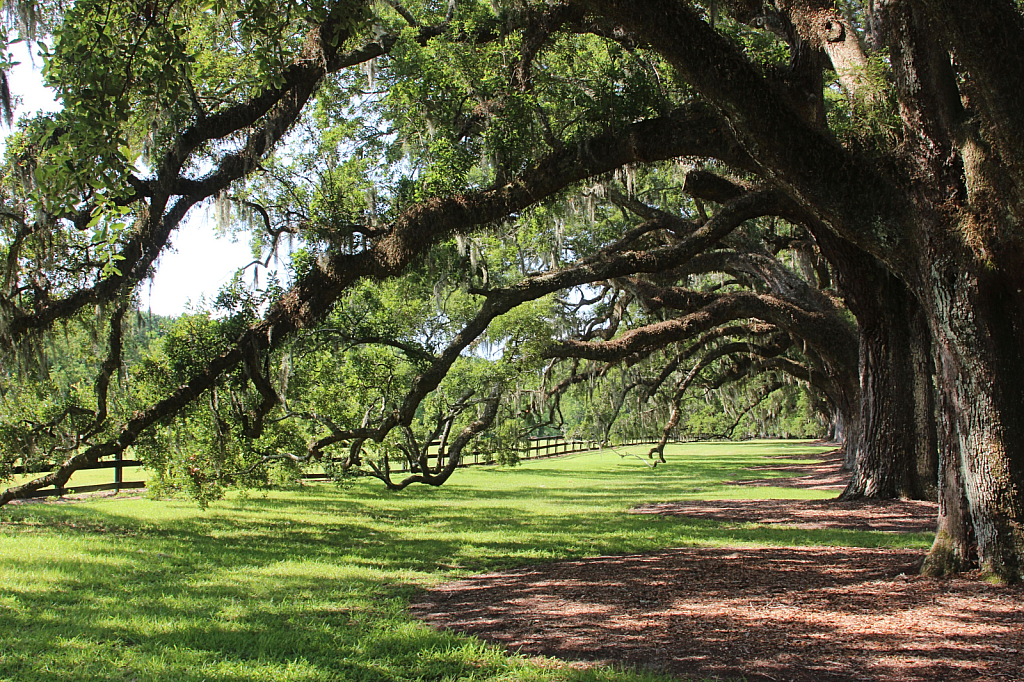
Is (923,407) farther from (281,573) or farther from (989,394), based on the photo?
(281,573)

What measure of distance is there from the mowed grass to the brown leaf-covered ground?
49cm

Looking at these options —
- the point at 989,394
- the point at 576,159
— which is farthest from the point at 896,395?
the point at 576,159

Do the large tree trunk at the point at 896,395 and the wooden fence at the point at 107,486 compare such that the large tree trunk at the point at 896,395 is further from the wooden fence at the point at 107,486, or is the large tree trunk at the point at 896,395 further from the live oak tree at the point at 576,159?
the wooden fence at the point at 107,486

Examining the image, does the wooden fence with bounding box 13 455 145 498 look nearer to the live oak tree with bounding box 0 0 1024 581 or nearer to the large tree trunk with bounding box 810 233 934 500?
the live oak tree with bounding box 0 0 1024 581

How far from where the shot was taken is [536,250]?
58.3ft

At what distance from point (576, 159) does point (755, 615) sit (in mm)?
4584

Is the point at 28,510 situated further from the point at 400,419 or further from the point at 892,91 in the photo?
the point at 892,91

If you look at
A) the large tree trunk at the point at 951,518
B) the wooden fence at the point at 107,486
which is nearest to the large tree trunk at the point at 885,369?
the large tree trunk at the point at 951,518

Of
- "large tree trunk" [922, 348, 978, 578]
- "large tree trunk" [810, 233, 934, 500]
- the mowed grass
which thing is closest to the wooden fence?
the mowed grass

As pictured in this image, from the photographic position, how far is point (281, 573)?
7531 millimetres

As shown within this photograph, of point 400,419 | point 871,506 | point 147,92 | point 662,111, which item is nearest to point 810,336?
point 871,506

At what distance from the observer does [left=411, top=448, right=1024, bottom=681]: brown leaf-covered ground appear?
4.07 meters

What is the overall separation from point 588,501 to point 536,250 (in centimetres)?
621

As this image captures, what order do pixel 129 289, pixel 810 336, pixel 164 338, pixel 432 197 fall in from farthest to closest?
pixel 810 336 < pixel 164 338 < pixel 432 197 < pixel 129 289
